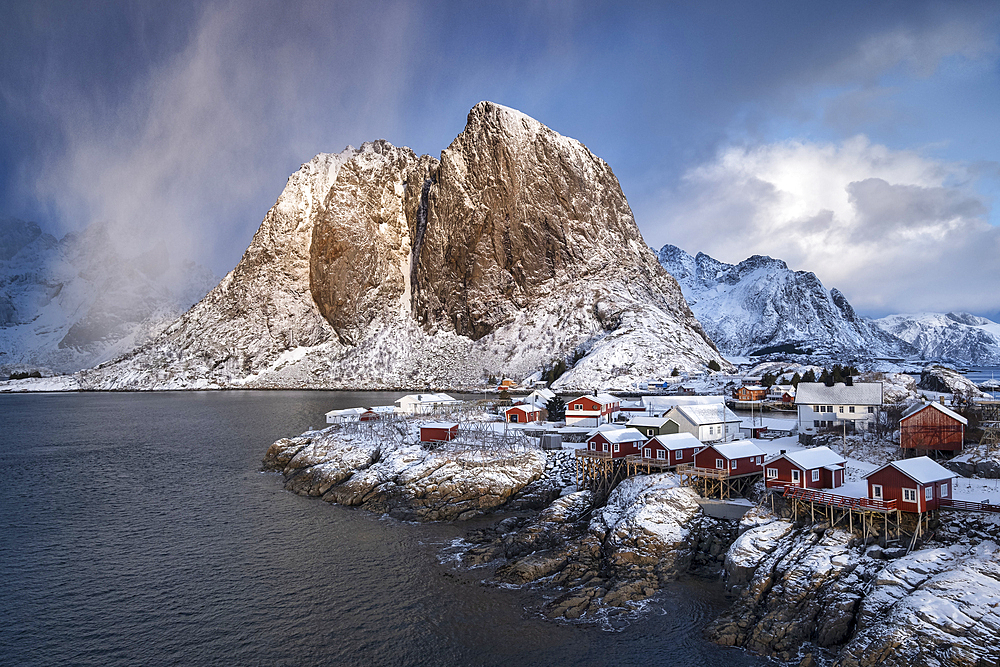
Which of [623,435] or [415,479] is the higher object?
[623,435]

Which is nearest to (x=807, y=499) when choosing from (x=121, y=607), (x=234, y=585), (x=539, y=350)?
(x=234, y=585)

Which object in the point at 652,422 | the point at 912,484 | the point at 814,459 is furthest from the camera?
the point at 652,422

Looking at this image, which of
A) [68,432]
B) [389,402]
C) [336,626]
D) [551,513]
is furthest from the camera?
[389,402]

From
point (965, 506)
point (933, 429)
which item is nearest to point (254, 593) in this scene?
point (965, 506)

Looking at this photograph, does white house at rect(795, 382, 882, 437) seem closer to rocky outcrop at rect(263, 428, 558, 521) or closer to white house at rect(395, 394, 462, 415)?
rocky outcrop at rect(263, 428, 558, 521)

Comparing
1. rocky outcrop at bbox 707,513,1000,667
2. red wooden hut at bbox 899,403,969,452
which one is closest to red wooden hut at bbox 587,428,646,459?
rocky outcrop at bbox 707,513,1000,667

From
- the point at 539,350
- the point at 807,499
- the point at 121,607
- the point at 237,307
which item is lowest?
the point at 121,607

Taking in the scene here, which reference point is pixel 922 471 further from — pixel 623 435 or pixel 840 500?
pixel 623 435

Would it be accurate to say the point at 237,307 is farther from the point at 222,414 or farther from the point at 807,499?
the point at 807,499
